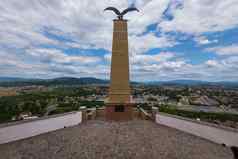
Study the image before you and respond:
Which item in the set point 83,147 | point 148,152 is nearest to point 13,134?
point 83,147

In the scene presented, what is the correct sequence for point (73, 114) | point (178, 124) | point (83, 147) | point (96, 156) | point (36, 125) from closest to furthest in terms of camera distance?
point (96, 156) < point (83, 147) < point (36, 125) < point (178, 124) < point (73, 114)

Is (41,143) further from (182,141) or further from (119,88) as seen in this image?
(182,141)

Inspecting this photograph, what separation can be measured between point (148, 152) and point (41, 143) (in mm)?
3031

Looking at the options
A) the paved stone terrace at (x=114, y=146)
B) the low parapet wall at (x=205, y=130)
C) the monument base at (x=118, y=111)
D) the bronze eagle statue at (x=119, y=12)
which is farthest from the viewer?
the bronze eagle statue at (x=119, y=12)

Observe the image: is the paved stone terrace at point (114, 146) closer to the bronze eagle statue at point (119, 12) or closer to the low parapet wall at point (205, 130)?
the low parapet wall at point (205, 130)

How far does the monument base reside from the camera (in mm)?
7316

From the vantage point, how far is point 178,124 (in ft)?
22.1

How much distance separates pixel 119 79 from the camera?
7.48 metres

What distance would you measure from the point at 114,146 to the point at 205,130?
330 centimetres

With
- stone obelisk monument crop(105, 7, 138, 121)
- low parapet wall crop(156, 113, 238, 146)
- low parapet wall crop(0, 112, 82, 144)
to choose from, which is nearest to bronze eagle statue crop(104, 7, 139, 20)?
stone obelisk monument crop(105, 7, 138, 121)

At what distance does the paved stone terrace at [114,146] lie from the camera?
4.05 metres

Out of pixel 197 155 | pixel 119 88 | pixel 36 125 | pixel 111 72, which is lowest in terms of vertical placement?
pixel 197 155

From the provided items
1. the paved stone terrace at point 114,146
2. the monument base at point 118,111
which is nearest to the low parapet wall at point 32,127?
the paved stone terrace at point 114,146

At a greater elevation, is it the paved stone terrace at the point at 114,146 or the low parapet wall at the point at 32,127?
the low parapet wall at the point at 32,127
